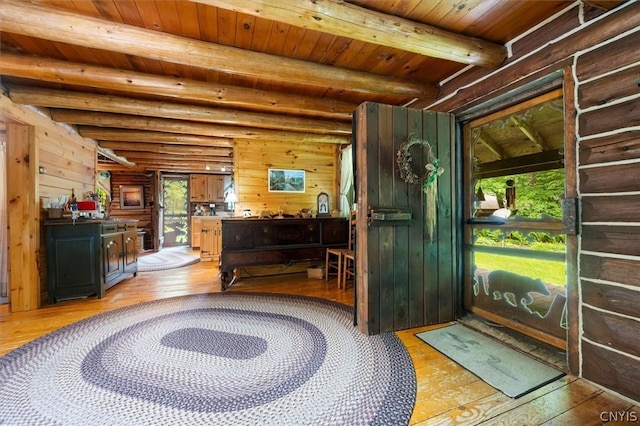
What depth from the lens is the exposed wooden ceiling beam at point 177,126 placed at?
11.6 ft

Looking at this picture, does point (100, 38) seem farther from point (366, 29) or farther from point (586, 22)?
point (586, 22)

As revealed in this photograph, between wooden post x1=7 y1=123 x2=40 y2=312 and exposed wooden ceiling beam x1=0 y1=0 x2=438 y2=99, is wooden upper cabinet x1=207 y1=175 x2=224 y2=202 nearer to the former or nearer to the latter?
wooden post x1=7 y1=123 x2=40 y2=312

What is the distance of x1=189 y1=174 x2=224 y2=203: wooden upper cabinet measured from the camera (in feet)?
27.0

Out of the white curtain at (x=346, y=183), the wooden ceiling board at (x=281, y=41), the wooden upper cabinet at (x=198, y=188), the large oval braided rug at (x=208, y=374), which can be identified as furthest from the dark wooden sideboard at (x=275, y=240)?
the wooden upper cabinet at (x=198, y=188)

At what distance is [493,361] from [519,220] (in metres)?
1.12

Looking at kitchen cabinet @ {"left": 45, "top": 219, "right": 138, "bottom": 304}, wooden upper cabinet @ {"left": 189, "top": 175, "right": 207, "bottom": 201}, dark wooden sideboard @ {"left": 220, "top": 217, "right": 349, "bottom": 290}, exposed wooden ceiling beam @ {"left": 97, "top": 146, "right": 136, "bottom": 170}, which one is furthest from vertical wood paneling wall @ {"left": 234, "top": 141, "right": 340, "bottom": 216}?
wooden upper cabinet @ {"left": 189, "top": 175, "right": 207, "bottom": 201}

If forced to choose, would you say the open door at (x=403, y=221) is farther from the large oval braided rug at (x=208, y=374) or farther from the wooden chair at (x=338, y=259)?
the wooden chair at (x=338, y=259)

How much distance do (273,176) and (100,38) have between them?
303cm

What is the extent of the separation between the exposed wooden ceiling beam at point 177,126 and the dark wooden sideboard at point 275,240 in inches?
57.6

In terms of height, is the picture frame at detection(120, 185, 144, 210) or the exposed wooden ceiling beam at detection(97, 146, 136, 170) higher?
the exposed wooden ceiling beam at detection(97, 146, 136, 170)

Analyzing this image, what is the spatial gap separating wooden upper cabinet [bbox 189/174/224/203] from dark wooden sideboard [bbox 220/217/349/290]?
185 inches

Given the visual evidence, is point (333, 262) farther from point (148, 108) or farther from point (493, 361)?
point (148, 108)

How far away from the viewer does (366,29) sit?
1.80 m

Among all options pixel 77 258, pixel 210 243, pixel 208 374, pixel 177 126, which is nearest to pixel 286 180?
pixel 177 126
